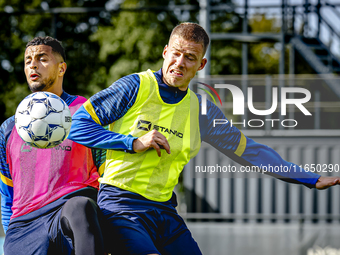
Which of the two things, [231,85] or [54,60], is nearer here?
[54,60]

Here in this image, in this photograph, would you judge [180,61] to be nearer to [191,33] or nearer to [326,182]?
[191,33]

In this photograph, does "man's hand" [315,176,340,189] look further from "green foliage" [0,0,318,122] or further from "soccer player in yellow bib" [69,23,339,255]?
"green foliage" [0,0,318,122]

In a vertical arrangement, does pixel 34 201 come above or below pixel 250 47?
below

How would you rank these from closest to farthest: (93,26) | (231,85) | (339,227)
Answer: (339,227), (231,85), (93,26)

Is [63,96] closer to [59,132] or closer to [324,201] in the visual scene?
[59,132]

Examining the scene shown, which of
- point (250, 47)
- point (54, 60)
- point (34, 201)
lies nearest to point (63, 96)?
point (54, 60)

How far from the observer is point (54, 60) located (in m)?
3.37

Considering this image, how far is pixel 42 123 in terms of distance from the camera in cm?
292

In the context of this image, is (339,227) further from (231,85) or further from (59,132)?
(59,132)

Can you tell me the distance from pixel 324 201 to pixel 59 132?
7000 millimetres

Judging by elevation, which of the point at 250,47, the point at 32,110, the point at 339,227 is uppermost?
the point at 250,47

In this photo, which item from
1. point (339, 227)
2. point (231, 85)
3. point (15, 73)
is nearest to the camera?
point (339, 227)

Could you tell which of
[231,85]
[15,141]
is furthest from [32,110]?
[231,85]

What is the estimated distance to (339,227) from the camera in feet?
27.8
